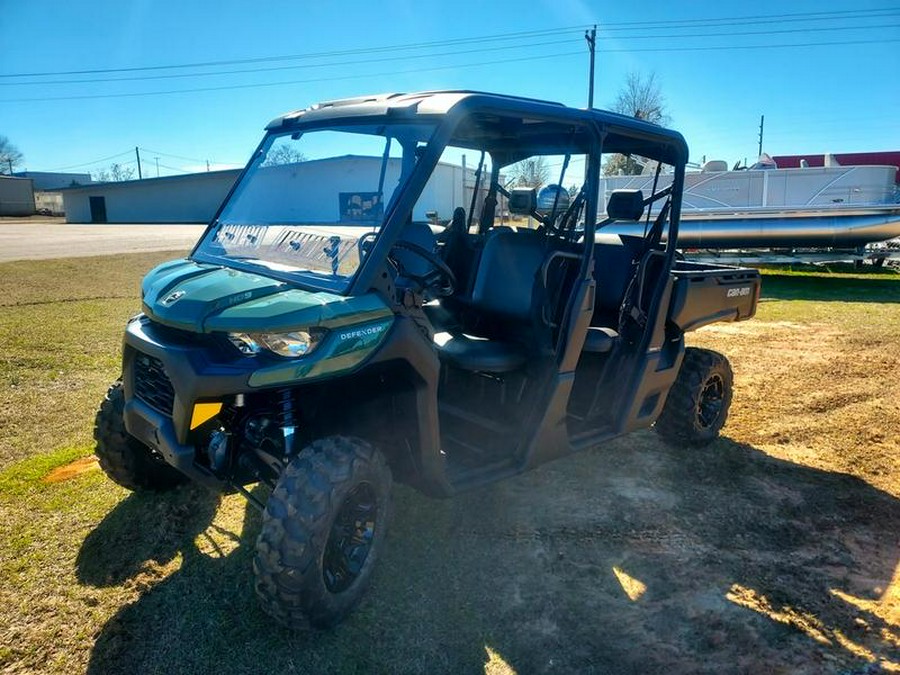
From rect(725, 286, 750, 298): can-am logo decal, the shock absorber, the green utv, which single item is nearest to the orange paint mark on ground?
the green utv

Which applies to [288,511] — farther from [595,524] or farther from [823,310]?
[823,310]

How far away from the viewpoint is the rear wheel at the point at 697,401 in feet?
Result: 15.9

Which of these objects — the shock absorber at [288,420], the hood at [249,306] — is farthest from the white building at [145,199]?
the shock absorber at [288,420]

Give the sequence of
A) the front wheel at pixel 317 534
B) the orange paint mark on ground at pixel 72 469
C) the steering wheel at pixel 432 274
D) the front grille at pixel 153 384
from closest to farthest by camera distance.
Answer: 1. the front wheel at pixel 317 534
2. the front grille at pixel 153 384
3. the steering wheel at pixel 432 274
4. the orange paint mark on ground at pixel 72 469

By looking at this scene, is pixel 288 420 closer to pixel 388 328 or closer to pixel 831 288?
pixel 388 328

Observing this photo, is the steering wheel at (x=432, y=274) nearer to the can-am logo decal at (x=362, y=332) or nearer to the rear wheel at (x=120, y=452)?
the can-am logo decal at (x=362, y=332)

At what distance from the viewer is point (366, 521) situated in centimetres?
302

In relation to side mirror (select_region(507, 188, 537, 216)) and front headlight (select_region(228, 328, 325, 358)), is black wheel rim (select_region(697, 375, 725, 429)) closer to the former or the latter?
side mirror (select_region(507, 188, 537, 216))

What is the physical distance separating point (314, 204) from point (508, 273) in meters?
1.22

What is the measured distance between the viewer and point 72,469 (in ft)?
14.1

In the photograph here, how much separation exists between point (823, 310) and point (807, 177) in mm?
5617

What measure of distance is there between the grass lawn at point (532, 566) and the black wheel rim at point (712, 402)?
0.70 feet

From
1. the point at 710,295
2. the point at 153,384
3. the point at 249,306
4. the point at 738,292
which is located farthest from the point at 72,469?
the point at 738,292

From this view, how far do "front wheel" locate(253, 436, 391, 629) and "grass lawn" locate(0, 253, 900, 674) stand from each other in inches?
7.4
